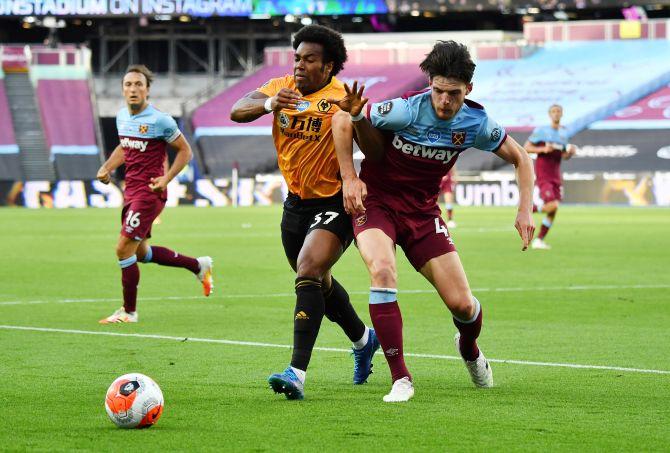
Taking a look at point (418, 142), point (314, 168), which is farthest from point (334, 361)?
point (418, 142)

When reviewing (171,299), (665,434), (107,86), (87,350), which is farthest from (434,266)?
(107,86)

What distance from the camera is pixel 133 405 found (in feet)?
20.6

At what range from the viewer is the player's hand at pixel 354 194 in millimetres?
7395

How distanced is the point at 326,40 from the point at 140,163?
486 centimetres

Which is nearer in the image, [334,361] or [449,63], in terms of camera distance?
[449,63]

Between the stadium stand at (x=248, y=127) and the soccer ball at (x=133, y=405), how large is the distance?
4682 cm

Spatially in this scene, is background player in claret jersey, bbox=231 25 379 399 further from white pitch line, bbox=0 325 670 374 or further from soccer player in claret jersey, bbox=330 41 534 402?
white pitch line, bbox=0 325 670 374

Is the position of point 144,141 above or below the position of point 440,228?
below

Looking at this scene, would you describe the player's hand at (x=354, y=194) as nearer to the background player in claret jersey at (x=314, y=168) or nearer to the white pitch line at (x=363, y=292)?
the background player in claret jersey at (x=314, y=168)

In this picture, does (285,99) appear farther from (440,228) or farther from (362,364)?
(362,364)

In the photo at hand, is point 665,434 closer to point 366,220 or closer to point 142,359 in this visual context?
point 366,220

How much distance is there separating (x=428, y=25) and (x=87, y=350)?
5841 centimetres

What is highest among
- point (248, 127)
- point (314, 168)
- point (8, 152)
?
point (314, 168)

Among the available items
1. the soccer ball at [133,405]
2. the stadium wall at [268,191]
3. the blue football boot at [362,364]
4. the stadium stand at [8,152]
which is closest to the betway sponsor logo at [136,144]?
the blue football boot at [362,364]
